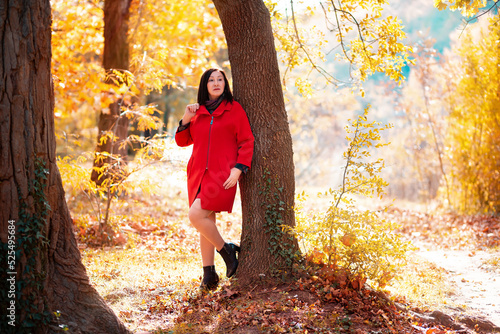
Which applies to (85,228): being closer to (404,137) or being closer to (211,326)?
(211,326)

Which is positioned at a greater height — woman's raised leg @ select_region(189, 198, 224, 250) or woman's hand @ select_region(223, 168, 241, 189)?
woman's hand @ select_region(223, 168, 241, 189)

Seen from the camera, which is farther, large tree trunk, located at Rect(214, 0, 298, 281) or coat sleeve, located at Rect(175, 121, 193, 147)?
coat sleeve, located at Rect(175, 121, 193, 147)

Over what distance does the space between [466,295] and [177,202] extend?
23.7 feet

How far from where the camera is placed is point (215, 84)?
12.9ft

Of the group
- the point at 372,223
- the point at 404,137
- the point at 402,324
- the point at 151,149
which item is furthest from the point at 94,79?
the point at 404,137

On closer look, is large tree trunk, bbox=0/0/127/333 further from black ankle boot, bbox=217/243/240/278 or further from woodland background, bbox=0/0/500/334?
black ankle boot, bbox=217/243/240/278

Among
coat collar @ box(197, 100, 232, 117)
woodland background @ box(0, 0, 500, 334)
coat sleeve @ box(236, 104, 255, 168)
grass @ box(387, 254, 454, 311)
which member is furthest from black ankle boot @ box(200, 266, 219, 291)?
grass @ box(387, 254, 454, 311)

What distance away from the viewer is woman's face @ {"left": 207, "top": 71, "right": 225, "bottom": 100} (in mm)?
3943

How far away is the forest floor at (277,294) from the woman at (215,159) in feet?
1.48

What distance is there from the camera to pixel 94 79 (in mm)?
7484

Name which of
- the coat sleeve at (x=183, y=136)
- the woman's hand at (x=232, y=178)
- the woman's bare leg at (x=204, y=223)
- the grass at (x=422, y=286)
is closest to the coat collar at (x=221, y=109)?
the coat sleeve at (x=183, y=136)

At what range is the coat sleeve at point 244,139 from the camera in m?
3.75

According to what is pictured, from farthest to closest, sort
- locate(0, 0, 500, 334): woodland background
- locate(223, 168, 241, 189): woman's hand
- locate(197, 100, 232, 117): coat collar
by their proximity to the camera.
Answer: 1. locate(197, 100, 232, 117): coat collar
2. locate(223, 168, 241, 189): woman's hand
3. locate(0, 0, 500, 334): woodland background

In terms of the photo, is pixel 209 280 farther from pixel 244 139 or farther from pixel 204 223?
pixel 244 139
